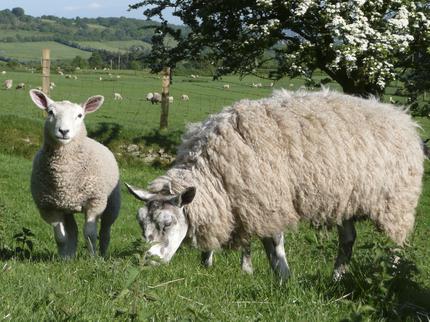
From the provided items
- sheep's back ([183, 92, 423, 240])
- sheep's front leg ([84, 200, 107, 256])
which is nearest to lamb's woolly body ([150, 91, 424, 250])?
sheep's back ([183, 92, 423, 240])

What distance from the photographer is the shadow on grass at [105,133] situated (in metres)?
16.7

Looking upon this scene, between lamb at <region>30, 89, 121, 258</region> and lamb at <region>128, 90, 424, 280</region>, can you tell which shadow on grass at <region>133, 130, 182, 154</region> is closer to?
lamb at <region>30, 89, 121, 258</region>

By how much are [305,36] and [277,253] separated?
8628 millimetres

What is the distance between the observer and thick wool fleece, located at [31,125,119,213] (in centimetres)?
688

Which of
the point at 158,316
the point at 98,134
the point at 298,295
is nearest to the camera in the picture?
the point at 158,316

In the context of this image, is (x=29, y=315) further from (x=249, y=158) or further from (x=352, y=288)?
(x=249, y=158)

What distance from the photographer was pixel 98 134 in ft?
55.6

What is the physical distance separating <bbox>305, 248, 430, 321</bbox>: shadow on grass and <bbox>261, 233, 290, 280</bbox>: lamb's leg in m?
1.09

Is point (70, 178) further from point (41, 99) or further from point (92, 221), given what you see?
point (41, 99)

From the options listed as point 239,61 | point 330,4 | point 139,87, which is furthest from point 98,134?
point 139,87

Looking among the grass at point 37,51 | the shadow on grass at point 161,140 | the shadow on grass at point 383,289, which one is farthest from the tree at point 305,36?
the grass at point 37,51

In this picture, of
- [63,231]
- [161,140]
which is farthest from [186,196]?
[161,140]

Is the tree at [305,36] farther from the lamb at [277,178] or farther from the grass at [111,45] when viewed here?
the grass at [111,45]

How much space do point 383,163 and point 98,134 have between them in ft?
38.8
